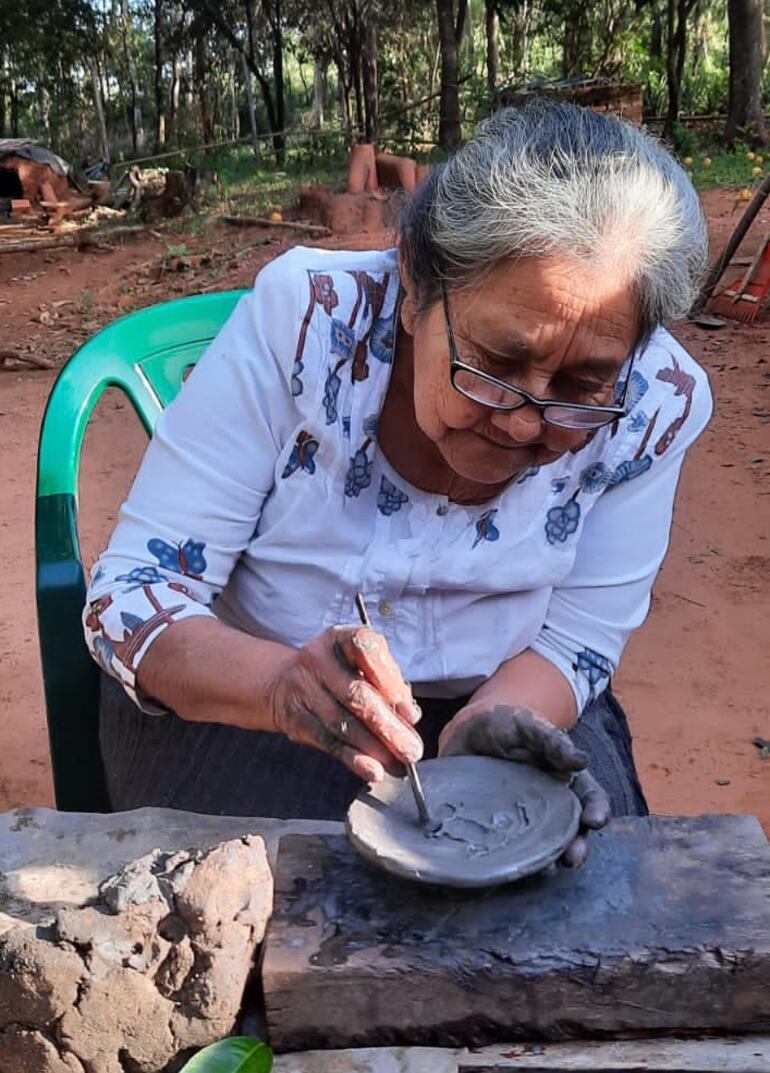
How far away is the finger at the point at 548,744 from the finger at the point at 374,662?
0.16m

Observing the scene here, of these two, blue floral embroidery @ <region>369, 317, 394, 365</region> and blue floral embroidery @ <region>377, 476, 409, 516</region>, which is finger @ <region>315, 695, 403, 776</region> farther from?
blue floral embroidery @ <region>369, 317, 394, 365</region>

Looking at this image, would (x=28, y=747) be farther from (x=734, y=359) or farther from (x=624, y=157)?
(x=734, y=359)

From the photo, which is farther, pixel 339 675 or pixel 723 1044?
pixel 339 675

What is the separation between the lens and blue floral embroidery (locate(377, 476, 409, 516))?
1583mm

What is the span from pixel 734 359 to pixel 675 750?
12.2ft

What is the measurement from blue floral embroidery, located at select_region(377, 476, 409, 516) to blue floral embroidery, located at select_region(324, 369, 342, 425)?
122 mm

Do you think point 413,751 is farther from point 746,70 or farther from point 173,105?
point 173,105

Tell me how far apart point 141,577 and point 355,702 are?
0.47m

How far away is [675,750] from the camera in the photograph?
9.43ft

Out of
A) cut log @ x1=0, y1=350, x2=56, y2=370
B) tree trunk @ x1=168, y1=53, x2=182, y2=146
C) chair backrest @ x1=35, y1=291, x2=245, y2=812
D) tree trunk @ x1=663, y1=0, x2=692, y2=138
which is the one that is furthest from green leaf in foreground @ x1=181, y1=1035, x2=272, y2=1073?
tree trunk @ x1=168, y1=53, x2=182, y2=146

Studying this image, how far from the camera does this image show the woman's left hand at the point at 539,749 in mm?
1173

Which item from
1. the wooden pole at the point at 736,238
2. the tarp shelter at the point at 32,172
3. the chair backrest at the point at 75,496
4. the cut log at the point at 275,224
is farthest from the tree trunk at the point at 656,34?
the chair backrest at the point at 75,496

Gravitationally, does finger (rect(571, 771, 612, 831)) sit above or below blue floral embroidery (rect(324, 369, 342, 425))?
below

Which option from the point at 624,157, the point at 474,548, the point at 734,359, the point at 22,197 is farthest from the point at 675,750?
the point at 22,197
